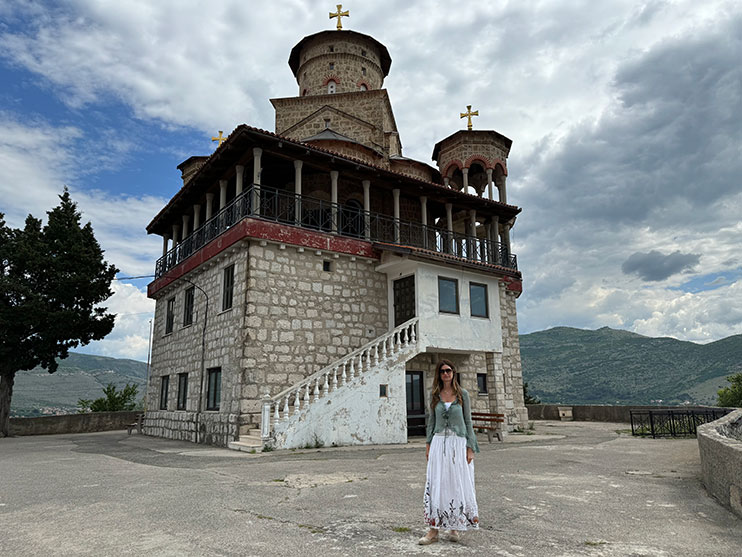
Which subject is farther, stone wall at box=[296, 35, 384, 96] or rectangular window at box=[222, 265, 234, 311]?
stone wall at box=[296, 35, 384, 96]

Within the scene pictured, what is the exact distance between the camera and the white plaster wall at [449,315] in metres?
16.4

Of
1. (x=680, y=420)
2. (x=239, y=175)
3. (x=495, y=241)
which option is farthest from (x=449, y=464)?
(x=495, y=241)

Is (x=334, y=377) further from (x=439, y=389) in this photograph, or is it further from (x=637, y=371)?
(x=637, y=371)

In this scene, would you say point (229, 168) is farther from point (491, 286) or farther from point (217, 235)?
point (491, 286)

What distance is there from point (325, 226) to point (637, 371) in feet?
461

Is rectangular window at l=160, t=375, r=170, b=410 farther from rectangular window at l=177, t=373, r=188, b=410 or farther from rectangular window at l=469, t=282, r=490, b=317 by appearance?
rectangular window at l=469, t=282, r=490, b=317

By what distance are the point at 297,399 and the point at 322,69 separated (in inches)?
802

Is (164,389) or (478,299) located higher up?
(478,299)

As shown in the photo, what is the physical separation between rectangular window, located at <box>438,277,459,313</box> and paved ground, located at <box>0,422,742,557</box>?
649 centimetres

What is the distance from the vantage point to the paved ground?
4676mm

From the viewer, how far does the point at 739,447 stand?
240 inches

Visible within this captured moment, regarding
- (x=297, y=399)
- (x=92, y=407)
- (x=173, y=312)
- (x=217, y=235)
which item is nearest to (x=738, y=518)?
(x=297, y=399)

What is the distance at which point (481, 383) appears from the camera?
19.4 metres

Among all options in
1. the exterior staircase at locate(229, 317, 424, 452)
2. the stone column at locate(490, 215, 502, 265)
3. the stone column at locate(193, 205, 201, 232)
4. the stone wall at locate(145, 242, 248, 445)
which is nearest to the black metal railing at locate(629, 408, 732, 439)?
the stone column at locate(490, 215, 502, 265)
